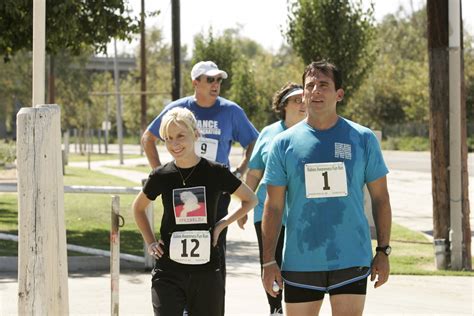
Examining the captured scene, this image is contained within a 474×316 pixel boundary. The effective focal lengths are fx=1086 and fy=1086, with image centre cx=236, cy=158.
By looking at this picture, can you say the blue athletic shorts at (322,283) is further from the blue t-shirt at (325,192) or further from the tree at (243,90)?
the tree at (243,90)

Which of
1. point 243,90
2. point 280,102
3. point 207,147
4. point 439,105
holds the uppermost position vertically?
point 243,90

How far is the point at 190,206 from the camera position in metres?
6.00

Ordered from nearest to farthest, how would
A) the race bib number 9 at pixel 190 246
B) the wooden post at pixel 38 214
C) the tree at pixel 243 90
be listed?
the wooden post at pixel 38 214 < the race bib number 9 at pixel 190 246 < the tree at pixel 243 90

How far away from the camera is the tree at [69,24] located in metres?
15.0

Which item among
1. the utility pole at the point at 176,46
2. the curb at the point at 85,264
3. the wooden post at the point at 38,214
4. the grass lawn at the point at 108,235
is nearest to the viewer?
the wooden post at the point at 38,214

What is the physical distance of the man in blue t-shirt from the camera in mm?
5445

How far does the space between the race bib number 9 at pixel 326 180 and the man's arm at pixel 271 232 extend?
0.18 meters

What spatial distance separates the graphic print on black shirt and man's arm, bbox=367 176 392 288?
3.16 ft

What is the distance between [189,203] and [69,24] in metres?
9.68

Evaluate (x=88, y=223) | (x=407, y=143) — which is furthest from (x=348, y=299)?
(x=407, y=143)

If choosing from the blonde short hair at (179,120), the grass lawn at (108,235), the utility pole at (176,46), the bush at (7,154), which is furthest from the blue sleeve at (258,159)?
the bush at (7,154)

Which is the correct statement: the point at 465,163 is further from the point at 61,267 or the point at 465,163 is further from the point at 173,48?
the point at 173,48

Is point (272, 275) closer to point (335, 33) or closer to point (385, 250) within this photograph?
point (385, 250)

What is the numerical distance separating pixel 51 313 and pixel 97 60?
110 meters
